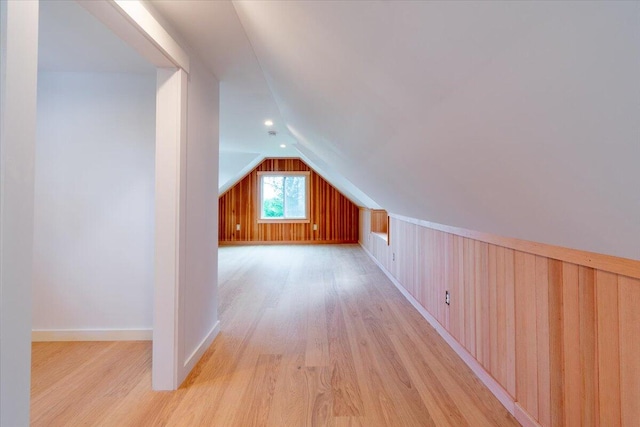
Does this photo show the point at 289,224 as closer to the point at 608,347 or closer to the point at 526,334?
the point at 526,334

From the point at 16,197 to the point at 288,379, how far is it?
140 cm

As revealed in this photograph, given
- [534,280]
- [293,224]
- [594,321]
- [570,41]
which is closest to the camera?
[570,41]

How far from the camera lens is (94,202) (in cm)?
209

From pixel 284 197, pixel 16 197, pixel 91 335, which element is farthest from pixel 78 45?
pixel 284 197

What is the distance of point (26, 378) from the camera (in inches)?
28.5

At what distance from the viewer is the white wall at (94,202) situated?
2.07m

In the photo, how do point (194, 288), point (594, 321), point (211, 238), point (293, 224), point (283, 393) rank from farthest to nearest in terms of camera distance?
point (293, 224)
point (211, 238)
point (194, 288)
point (283, 393)
point (594, 321)

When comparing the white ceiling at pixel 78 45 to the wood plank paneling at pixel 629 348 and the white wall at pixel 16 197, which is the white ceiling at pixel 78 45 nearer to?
the white wall at pixel 16 197

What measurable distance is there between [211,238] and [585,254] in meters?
1.96

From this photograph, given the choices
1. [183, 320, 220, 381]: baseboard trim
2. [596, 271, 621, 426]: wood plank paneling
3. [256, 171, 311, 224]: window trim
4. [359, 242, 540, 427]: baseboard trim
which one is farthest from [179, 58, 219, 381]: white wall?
[256, 171, 311, 224]: window trim

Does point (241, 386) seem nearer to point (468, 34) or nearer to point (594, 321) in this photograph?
point (594, 321)

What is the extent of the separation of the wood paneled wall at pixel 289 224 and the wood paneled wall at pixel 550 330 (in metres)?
5.49

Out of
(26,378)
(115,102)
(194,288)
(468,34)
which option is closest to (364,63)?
(468,34)

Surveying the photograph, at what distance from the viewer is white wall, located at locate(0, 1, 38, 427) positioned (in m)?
0.66
